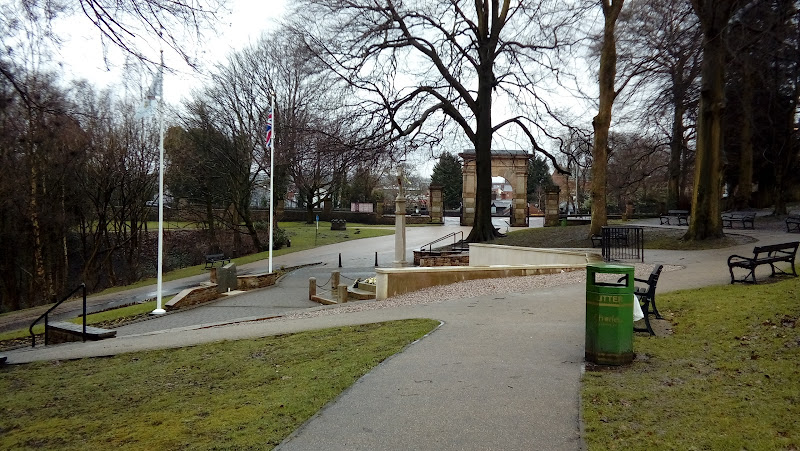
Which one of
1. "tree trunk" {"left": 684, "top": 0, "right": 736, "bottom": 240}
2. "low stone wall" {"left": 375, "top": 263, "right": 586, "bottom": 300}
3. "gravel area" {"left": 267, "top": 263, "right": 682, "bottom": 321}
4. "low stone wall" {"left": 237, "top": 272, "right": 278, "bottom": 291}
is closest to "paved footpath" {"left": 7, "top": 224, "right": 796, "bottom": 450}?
"gravel area" {"left": 267, "top": 263, "right": 682, "bottom": 321}

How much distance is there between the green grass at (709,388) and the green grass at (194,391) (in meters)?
2.82

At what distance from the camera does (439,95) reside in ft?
80.5

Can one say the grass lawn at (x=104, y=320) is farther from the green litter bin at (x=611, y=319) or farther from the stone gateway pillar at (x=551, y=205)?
the stone gateway pillar at (x=551, y=205)

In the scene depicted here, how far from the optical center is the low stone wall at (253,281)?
21.3 meters

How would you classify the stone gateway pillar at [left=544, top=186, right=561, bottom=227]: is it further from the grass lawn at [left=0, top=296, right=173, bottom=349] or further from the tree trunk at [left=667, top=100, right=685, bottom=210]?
the grass lawn at [left=0, top=296, right=173, bottom=349]

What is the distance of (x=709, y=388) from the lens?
538 cm

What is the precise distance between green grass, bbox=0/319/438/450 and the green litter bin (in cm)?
274

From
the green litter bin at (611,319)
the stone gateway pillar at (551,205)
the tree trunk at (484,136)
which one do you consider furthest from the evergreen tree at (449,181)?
the green litter bin at (611,319)

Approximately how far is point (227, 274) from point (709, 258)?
53.7 ft

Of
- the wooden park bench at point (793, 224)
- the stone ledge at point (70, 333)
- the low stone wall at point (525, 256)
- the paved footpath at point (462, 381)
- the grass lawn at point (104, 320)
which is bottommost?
the grass lawn at point (104, 320)

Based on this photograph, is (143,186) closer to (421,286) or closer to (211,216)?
(211,216)

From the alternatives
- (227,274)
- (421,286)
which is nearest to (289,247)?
(227,274)

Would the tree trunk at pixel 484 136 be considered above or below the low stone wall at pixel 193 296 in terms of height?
above

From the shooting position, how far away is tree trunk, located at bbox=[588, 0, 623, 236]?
23.0 metres
